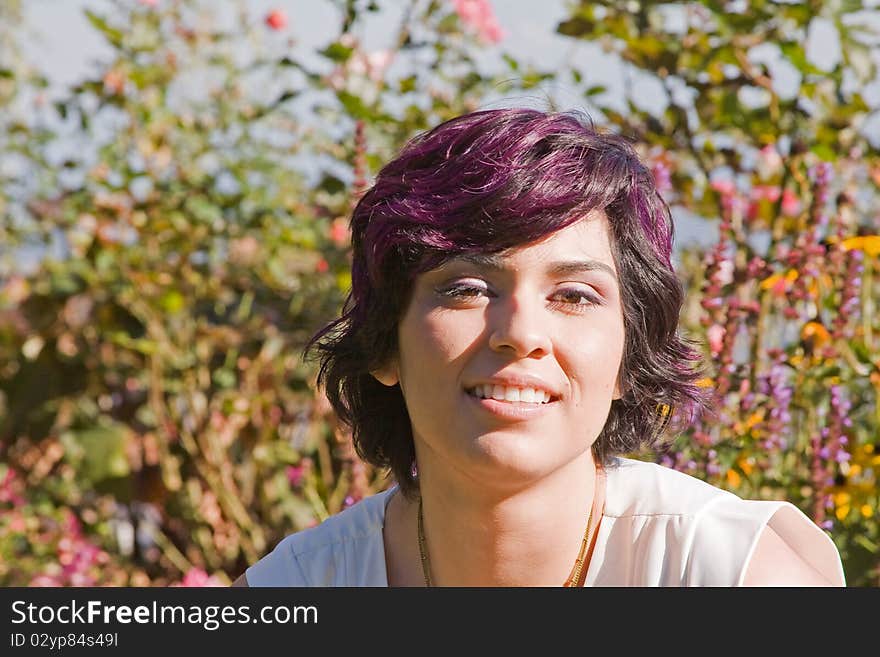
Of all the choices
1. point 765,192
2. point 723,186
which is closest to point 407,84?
point 723,186

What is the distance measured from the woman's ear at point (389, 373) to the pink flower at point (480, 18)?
1727 millimetres

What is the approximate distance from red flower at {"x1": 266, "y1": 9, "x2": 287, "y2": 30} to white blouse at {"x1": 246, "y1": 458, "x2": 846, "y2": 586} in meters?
2.10

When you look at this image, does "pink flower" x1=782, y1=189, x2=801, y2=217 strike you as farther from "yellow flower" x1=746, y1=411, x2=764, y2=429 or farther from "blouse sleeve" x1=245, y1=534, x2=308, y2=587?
"blouse sleeve" x1=245, y1=534, x2=308, y2=587

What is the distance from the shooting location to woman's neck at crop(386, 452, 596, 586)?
5.52 feet

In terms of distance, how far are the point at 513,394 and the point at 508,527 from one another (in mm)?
249

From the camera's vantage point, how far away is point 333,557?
196 centimetres

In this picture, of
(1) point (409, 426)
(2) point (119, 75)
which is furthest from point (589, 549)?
(2) point (119, 75)

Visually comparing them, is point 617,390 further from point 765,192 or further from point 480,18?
point 480,18

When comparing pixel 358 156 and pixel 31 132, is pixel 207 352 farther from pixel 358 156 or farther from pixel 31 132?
pixel 358 156

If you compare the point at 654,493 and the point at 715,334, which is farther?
the point at 715,334

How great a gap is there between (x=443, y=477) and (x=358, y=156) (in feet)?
2.88

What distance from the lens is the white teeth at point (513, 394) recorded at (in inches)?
60.8

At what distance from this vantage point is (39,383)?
3611mm

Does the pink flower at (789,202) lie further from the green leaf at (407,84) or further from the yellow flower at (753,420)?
the green leaf at (407,84)
